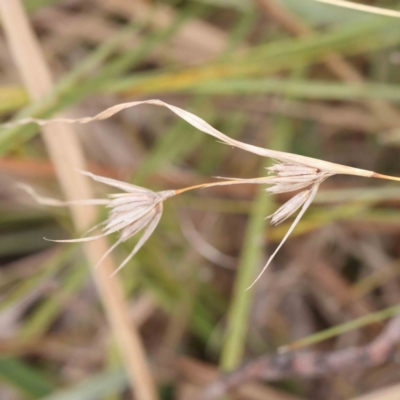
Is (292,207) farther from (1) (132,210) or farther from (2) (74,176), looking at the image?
(2) (74,176)

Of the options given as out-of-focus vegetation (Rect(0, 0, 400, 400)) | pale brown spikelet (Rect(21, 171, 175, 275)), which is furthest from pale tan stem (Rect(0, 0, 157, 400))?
pale brown spikelet (Rect(21, 171, 175, 275))

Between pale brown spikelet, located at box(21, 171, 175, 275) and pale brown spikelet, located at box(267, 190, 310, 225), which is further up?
pale brown spikelet, located at box(21, 171, 175, 275)

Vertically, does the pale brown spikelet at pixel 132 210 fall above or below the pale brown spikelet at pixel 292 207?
above

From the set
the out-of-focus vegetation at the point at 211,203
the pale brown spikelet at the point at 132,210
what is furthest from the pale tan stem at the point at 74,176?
the pale brown spikelet at the point at 132,210

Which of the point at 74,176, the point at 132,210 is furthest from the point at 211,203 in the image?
the point at 132,210

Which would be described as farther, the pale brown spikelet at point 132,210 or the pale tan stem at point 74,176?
the pale tan stem at point 74,176

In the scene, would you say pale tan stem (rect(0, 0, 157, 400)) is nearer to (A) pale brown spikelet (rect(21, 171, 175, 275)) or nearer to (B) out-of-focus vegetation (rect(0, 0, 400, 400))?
(B) out-of-focus vegetation (rect(0, 0, 400, 400))

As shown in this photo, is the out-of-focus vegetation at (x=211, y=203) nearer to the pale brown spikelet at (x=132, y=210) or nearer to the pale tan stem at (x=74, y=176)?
the pale tan stem at (x=74, y=176)
